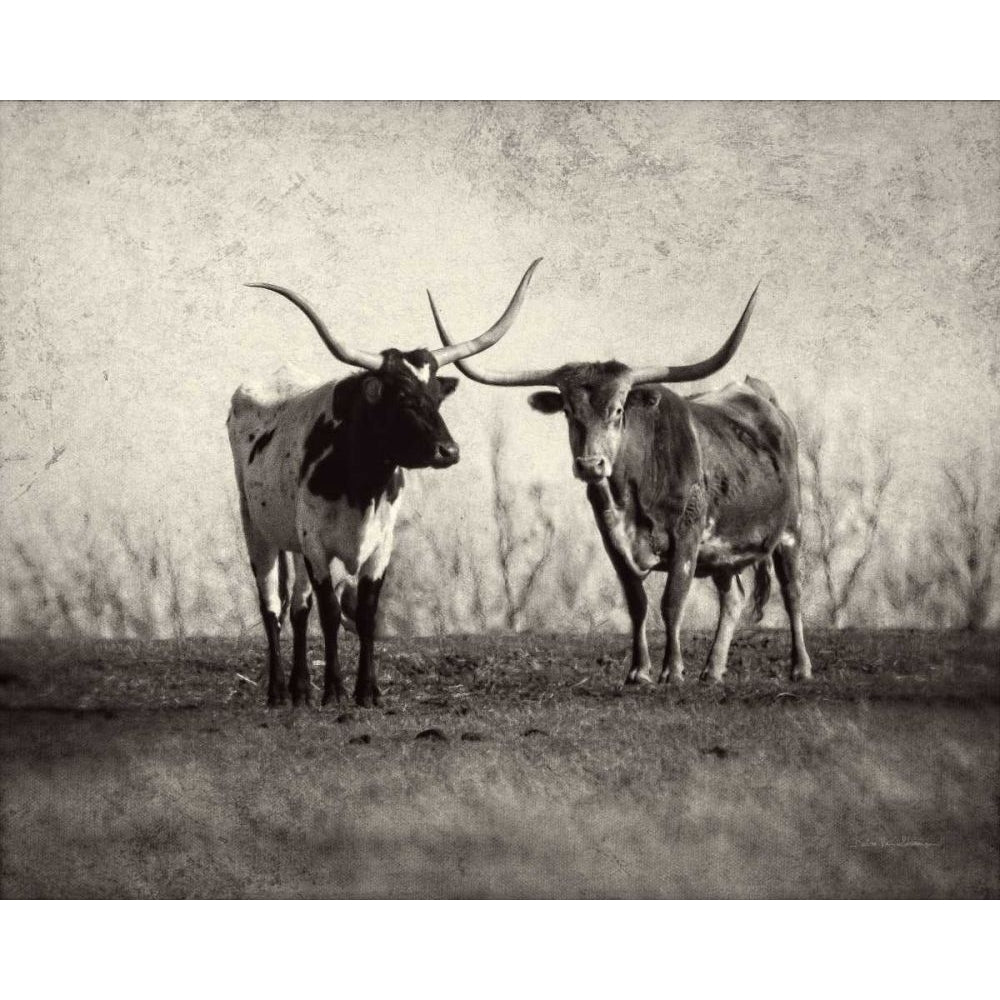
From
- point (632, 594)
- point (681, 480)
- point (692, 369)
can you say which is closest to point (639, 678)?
point (632, 594)

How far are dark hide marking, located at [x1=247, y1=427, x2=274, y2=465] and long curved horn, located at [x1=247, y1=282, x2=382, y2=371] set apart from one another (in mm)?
413

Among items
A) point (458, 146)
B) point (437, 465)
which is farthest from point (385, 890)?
point (458, 146)

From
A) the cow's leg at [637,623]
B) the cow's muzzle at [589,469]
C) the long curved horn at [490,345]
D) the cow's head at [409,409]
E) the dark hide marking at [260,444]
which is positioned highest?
the long curved horn at [490,345]

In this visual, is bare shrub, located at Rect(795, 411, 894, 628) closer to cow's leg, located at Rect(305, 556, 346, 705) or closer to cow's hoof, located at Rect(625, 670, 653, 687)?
cow's hoof, located at Rect(625, 670, 653, 687)

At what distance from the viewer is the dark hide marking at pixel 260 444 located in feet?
17.6

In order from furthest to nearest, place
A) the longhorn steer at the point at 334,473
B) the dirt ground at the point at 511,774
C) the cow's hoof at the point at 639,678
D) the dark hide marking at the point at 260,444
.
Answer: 1. the dark hide marking at the point at 260,444
2. the longhorn steer at the point at 334,473
3. the cow's hoof at the point at 639,678
4. the dirt ground at the point at 511,774

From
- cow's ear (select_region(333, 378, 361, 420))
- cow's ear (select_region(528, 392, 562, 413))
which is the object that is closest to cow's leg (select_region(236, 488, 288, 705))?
cow's ear (select_region(333, 378, 361, 420))

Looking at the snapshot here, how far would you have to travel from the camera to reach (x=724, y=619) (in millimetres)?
5145

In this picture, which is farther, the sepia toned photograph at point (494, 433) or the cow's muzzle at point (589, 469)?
the cow's muzzle at point (589, 469)

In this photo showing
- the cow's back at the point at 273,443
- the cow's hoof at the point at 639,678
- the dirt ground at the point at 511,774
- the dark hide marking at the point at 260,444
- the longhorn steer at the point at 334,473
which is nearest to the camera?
the dirt ground at the point at 511,774

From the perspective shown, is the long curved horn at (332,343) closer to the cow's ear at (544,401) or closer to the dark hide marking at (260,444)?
the dark hide marking at (260,444)

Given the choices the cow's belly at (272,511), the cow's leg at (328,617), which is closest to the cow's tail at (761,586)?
the cow's leg at (328,617)

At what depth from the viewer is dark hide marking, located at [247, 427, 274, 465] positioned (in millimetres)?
5368

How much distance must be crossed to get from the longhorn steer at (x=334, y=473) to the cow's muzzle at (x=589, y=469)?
16.8 inches
